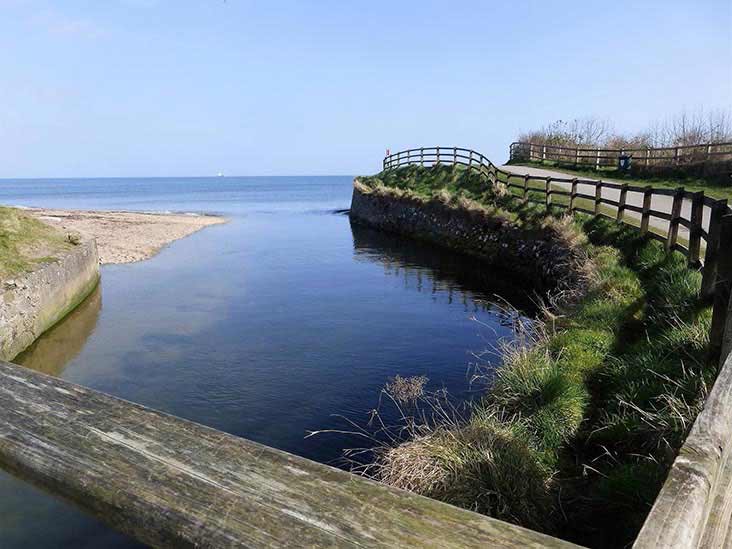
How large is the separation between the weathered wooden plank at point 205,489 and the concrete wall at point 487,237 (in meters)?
11.6

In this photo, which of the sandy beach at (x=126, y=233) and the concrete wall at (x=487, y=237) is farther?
the sandy beach at (x=126, y=233)

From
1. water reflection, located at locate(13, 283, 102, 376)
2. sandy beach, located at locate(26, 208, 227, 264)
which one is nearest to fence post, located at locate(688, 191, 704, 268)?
water reflection, located at locate(13, 283, 102, 376)

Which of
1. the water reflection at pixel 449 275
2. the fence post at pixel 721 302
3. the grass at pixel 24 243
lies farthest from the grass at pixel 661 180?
the grass at pixel 24 243

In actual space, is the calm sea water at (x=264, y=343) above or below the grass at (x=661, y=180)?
below

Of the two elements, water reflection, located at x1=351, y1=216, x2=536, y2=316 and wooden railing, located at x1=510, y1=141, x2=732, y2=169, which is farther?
wooden railing, located at x1=510, y1=141, x2=732, y2=169

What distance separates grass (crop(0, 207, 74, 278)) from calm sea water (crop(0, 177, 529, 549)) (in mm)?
1609

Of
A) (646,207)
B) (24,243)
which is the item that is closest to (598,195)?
(646,207)

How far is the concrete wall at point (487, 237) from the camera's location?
1512 centimetres

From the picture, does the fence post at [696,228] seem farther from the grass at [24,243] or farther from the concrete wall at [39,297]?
the grass at [24,243]

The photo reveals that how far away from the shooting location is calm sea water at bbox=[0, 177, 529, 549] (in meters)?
7.36

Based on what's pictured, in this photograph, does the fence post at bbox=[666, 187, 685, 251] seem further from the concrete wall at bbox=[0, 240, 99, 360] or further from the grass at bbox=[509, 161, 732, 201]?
the concrete wall at bbox=[0, 240, 99, 360]

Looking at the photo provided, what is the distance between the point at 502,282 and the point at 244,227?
26.3 m

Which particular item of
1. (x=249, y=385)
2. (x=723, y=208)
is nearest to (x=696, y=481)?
(x=723, y=208)

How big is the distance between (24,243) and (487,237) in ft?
48.1
